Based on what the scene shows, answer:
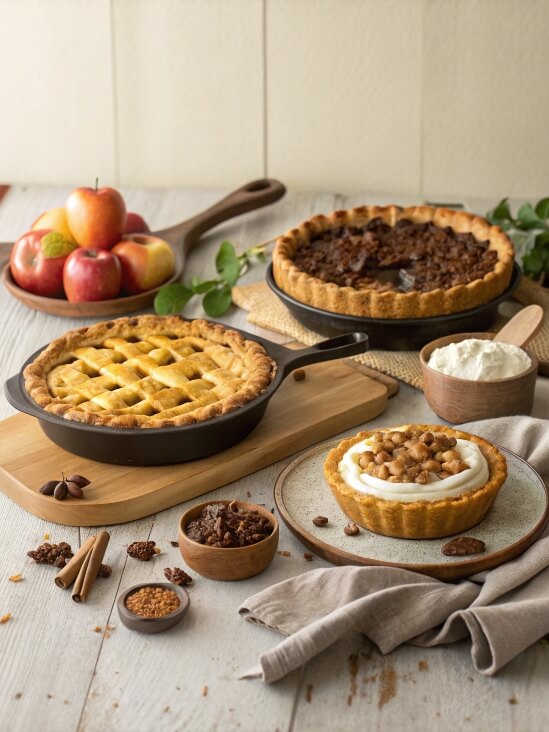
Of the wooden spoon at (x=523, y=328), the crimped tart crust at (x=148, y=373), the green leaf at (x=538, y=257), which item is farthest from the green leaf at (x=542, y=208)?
the crimped tart crust at (x=148, y=373)

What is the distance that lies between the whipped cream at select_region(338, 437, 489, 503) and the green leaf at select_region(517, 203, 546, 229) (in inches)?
→ 52.2

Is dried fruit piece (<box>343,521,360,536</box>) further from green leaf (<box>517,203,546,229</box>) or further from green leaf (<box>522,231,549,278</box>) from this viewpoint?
green leaf (<box>517,203,546,229</box>)

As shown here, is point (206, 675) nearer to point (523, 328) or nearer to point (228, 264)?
point (523, 328)

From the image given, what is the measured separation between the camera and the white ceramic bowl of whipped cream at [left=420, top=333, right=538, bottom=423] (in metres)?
2.13

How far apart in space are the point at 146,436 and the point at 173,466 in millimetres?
107

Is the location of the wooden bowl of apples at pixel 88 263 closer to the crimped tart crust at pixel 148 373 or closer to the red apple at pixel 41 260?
the red apple at pixel 41 260

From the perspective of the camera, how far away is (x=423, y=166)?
149 inches

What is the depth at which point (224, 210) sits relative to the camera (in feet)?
10.9

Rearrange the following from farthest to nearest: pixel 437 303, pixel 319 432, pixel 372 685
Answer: pixel 437 303 → pixel 319 432 → pixel 372 685

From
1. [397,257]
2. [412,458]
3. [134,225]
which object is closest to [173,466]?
[412,458]

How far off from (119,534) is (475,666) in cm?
70

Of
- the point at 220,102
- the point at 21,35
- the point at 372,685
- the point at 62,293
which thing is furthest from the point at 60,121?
the point at 372,685

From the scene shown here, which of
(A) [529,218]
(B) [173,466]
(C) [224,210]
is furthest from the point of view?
(C) [224,210]

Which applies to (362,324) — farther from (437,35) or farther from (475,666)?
(437,35)
